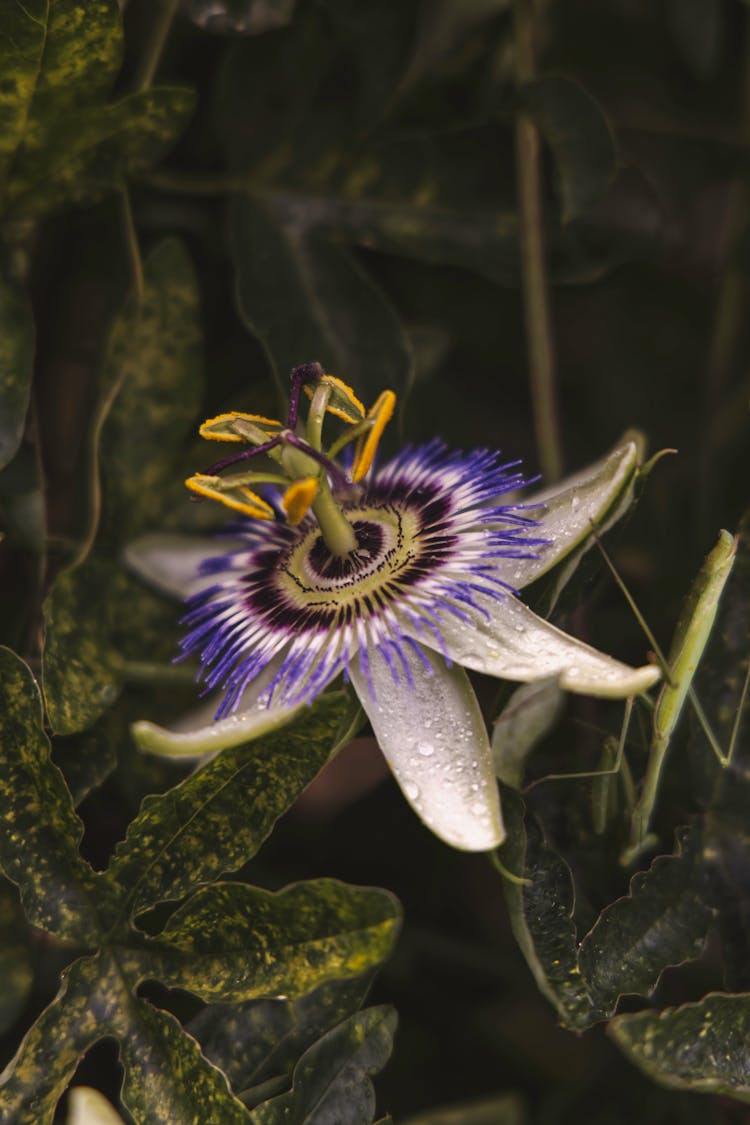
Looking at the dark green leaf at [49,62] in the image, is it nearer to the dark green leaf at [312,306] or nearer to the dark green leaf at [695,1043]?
the dark green leaf at [312,306]

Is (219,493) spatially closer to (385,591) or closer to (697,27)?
(385,591)

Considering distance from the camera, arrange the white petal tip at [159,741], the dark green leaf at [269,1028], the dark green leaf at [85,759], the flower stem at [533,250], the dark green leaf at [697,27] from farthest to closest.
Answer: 1. the dark green leaf at [697,27]
2. the flower stem at [533,250]
3. the dark green leaf at [85,759]
4. the dark green leaf at [269,1028]
5. the white petal tip at [159,741]

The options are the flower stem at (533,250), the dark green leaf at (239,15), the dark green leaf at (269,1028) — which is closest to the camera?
the dark green leaf at (269,1028)

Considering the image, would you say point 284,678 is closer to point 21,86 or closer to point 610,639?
point 610,639

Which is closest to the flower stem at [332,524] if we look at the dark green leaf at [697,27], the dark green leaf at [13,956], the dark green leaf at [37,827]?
the dark green leaf at [37,827]

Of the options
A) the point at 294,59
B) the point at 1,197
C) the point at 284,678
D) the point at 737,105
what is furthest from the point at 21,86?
the point at 737,105

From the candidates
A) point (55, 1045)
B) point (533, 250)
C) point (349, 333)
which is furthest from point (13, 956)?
point (533, 250)
